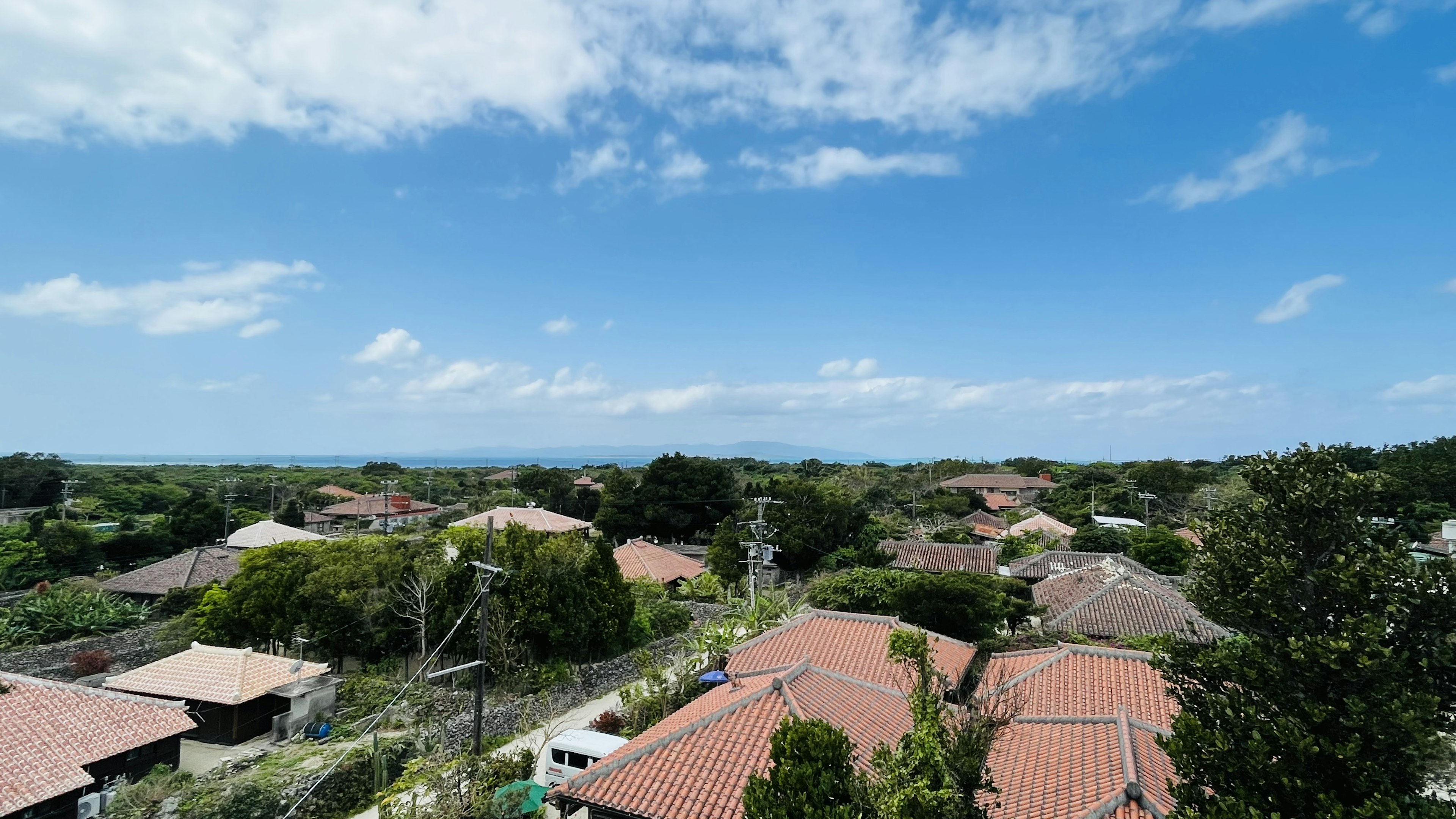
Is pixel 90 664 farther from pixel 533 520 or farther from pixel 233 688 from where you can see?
pixel 533 520

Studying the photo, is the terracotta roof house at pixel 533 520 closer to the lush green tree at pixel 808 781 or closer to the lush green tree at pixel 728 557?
the lush green tree at pixel 728 557

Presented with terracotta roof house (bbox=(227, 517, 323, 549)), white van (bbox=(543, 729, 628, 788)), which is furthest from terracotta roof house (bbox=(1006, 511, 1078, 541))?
terracotta roof house (bbox=(227, 517, 323, 549))

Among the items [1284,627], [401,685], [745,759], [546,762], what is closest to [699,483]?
[401,685]

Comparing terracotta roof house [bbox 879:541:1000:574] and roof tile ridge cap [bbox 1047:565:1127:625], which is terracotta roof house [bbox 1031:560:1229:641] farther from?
terracotta roof house [bbox 879:541:1000:574]

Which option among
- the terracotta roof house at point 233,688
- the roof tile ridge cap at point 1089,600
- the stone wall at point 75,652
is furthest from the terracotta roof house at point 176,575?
the roof tile ridge cap at point 1089,600

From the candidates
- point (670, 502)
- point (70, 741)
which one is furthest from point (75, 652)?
point (670, 502)

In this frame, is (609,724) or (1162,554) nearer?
(609,724)
